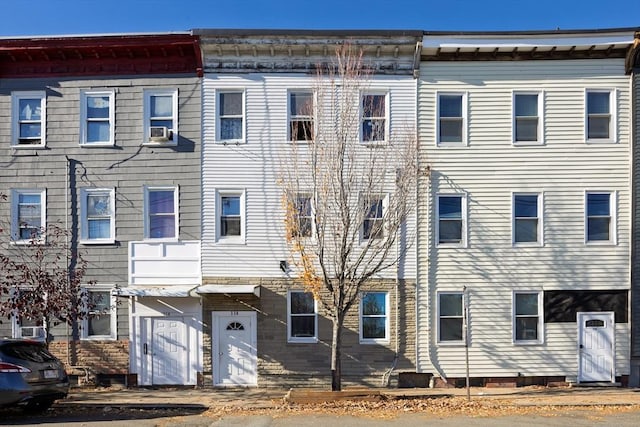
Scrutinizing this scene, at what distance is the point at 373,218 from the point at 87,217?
7.86m

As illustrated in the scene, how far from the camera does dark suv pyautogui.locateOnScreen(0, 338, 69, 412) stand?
1045 centimetres

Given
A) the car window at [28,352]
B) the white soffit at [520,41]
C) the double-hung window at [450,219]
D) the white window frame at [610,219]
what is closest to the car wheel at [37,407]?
the car window at [28,352]

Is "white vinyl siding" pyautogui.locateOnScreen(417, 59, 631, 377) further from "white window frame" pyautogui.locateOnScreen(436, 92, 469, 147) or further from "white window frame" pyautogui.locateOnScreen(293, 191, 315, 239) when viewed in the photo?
"white window frame" pyautogui.locateOnScreen(293, 191, 315, 239)

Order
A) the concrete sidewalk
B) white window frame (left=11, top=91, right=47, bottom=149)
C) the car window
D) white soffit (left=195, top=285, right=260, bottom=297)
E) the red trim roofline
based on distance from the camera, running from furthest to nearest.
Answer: white window frame (left=11, top=91, right=47, bottom=149)
the red trim roofline
white soffit (left=195, top=285, right=260, bottom=297)
the concrete sidewalk
the car window

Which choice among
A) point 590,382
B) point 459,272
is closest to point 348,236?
point 459,272

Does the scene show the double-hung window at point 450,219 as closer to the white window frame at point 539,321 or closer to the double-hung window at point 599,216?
the white window frame at point 539,321

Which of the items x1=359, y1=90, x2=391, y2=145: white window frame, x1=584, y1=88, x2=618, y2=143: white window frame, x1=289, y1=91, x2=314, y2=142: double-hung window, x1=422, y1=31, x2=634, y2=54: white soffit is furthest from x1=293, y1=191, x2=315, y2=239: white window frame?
x1=584, y1=88, x2=618, y2=143: white window frame

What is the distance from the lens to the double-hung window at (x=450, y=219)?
1564 cm

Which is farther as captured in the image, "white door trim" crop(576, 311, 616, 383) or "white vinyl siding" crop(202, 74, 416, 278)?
"white vinyl siding" crop(202, 74, 416, 278)

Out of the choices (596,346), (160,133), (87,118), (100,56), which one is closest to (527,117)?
(596,346)

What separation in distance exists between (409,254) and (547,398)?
15.8ft

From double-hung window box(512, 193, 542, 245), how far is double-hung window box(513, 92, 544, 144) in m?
1.56

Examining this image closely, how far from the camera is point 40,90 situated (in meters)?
15.9

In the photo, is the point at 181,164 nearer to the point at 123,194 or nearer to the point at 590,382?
the point at 123,194
